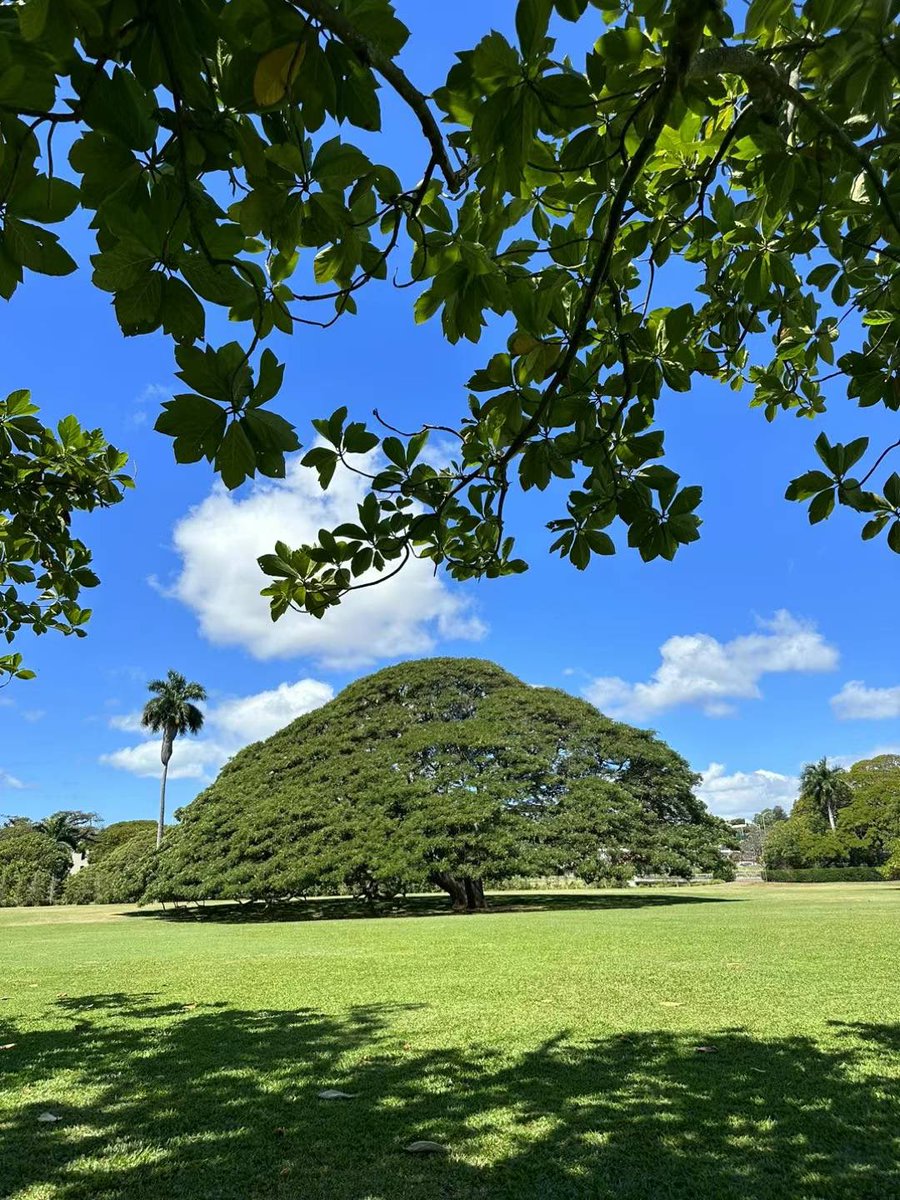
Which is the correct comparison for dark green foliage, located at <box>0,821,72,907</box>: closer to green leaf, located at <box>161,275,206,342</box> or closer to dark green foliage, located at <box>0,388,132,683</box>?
dark green foliage, located at <box>0,388,132,683</box>

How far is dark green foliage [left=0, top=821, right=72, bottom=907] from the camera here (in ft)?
111

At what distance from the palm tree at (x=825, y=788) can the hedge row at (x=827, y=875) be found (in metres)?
10.4

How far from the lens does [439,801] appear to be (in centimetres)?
Result: 1975

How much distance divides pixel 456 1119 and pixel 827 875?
143ft

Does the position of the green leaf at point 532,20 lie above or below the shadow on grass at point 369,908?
above

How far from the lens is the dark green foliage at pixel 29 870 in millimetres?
33875

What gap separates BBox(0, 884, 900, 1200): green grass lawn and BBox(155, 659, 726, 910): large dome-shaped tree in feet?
34.4

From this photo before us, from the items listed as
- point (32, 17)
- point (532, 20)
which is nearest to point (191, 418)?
point (32, 17)

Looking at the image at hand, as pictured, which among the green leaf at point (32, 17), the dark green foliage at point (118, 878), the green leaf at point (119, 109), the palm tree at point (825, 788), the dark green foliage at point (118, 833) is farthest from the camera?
the palm tree at point (825, 788)

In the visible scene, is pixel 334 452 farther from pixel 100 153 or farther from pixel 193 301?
pixel 100 153

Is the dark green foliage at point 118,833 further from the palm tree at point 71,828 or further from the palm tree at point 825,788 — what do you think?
the palm tree at point 825,788

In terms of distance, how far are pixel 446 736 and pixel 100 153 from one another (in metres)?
21.1

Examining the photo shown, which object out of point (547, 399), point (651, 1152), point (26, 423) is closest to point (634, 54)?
point (547, 399)

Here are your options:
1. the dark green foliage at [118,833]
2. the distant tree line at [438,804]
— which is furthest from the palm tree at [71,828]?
the distant tree line at [438,804]
